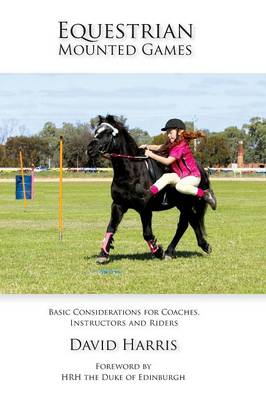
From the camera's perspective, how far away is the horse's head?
453 inches

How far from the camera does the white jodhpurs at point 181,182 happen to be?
12122mm

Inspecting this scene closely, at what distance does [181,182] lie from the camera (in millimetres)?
12297

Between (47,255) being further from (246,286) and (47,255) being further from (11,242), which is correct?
(246,286)

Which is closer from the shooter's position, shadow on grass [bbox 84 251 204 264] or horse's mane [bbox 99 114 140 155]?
horse's mane [bbox 99 114 140 155]

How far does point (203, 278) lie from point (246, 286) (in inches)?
30.6

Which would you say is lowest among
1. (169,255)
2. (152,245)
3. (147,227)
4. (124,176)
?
(169,255)

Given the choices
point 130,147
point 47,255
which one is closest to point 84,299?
point 130,147

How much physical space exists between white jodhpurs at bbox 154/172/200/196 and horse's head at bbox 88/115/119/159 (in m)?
0.98

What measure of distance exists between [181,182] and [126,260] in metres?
2.00

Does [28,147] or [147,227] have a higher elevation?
[28,147]

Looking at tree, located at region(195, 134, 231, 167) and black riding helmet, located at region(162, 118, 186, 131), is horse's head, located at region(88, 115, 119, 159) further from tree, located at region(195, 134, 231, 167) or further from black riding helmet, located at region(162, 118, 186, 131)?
tree, located at region(195, 134, 231, 167)

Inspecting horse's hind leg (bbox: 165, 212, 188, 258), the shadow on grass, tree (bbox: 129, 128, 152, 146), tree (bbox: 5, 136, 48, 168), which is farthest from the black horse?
tree (bbox: 5, 136, 48, 168)

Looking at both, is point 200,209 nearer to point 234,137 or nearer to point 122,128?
point 122,128

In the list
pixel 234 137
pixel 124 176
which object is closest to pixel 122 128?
pixel 124 176
